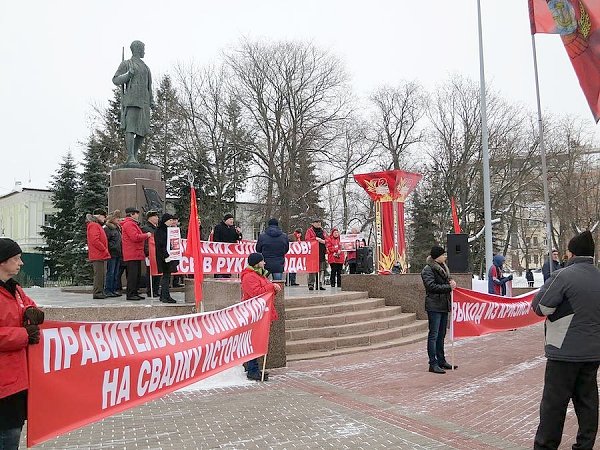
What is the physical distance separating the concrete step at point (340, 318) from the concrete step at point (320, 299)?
487 mm

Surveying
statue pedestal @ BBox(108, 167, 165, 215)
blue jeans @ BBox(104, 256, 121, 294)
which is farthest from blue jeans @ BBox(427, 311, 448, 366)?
statue pedestal @ BBox(108, 167, 165, 215)

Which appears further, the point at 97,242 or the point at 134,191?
the point at 134,191

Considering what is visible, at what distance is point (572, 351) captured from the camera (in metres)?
5.07

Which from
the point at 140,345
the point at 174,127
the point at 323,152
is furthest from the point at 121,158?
the point at 140,345

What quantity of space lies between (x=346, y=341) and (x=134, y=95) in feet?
30.3

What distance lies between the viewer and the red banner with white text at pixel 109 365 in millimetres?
4219

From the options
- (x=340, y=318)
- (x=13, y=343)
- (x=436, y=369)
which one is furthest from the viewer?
(x=340, y=318)

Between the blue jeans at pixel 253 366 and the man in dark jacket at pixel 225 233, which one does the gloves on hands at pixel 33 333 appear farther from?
the man in dark jacket at pixel 225 233

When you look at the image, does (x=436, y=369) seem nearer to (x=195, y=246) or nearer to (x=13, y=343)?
(x=195, y=246)

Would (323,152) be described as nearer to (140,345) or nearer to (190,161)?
(190,161)

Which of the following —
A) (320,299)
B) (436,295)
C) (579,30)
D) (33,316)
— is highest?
(579,30)

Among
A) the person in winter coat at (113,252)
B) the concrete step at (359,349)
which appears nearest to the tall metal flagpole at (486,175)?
the concrete step at (359,349)

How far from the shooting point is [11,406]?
381 cm

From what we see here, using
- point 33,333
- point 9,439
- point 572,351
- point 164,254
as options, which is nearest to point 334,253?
point 164,254
